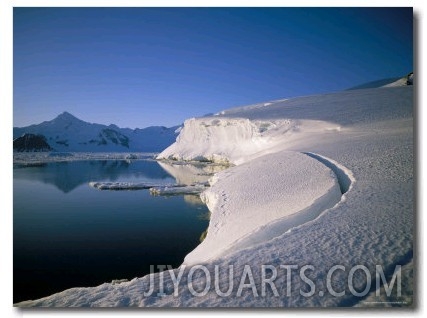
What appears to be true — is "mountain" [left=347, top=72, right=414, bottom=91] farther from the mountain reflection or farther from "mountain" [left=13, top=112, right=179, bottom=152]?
"mountain" [left=13, top=112, right=179, bottom=152]

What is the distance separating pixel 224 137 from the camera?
18.2 metres

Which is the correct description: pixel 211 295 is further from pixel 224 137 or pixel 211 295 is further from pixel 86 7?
pixel 224 137

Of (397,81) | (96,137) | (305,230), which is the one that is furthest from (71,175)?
(96,137)

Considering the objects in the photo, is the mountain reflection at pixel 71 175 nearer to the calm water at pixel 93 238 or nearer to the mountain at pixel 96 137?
the calm water at pixel 93 238

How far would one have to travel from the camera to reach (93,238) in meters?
4.95

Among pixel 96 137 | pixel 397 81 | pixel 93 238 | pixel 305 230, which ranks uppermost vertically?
pixel 96 137

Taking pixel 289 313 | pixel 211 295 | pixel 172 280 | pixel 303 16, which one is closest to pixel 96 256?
pixel 172 280

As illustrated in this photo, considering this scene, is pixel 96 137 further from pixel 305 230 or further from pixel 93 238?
pixel 305 230

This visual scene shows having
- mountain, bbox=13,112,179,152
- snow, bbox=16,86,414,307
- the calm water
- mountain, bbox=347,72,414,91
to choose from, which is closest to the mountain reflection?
the calm water

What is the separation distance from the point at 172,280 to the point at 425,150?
295cm

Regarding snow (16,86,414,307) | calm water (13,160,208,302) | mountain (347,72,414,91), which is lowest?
calm water (13,160,208,302)

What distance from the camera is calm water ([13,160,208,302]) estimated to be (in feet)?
12.6

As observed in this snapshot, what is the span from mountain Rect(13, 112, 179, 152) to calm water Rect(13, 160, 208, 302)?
96.0 feet

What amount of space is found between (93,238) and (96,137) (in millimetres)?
55482
